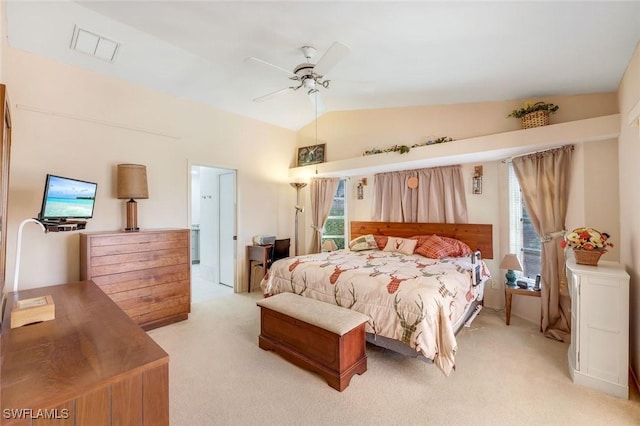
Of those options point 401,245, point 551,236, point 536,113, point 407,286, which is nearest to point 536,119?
point 536,113

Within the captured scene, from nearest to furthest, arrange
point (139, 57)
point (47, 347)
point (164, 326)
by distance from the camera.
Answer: point (47, 347) < point (139, 57) < point (164, 326)

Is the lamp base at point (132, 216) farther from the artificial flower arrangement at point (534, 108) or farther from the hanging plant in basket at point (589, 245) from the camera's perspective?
the artificial flower arrangement at point (534, 108)

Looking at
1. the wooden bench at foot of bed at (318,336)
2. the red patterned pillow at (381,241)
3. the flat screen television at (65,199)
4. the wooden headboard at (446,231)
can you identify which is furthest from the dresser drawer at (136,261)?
the wooden headboard at (446,231)

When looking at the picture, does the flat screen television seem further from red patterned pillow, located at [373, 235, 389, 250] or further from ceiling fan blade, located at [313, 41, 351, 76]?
red patterned pillow, located at [373, 235, 389, 250]

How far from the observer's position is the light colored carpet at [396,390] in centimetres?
189

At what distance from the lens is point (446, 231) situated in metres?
4.21

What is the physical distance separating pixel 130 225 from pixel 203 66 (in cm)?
216

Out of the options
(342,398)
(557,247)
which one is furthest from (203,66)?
(557,247)

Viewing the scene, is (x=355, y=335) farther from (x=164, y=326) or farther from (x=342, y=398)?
(x=164, y=326)

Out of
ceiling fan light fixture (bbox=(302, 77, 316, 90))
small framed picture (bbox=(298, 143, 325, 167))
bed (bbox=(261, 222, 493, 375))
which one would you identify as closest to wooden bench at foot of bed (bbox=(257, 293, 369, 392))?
bed (bbox=(261, 222, 493, 375))

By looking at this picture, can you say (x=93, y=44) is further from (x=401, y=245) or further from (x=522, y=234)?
(x=522, y=234)

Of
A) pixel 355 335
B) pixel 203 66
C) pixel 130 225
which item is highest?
pixel 203 66

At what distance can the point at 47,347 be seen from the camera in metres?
1.25

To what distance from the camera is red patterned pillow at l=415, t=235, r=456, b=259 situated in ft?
12.2
